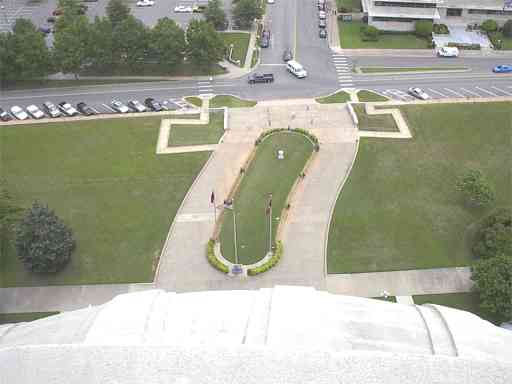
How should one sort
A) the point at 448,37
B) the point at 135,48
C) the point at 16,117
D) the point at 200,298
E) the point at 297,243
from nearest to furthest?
the point at 200,298 → the point at 297,243 → the point at 16,117 → the point at 135,48 → the point at 448,37

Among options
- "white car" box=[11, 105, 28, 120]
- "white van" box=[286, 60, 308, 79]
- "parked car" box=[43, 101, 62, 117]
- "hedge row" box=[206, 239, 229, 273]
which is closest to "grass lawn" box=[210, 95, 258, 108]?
"white van" box=[286, 60, 308, 79]

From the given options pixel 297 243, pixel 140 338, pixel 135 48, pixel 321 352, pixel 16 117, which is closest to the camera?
pixel 321 352

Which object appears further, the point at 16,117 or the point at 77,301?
the point at 16,117

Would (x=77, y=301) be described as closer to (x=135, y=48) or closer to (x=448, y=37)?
(x=135, y=48)

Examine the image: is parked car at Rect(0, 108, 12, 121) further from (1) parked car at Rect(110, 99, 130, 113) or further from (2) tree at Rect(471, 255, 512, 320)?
(2) tree at Rect(471, 255, 512, 320)

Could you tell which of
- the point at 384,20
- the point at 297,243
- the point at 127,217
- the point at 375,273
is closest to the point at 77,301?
the point at 127,217

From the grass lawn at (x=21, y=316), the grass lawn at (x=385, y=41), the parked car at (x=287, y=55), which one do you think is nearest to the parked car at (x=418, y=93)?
the grass lawn at (x=385, y=41)

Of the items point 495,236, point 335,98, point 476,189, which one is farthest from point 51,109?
point 495,236
